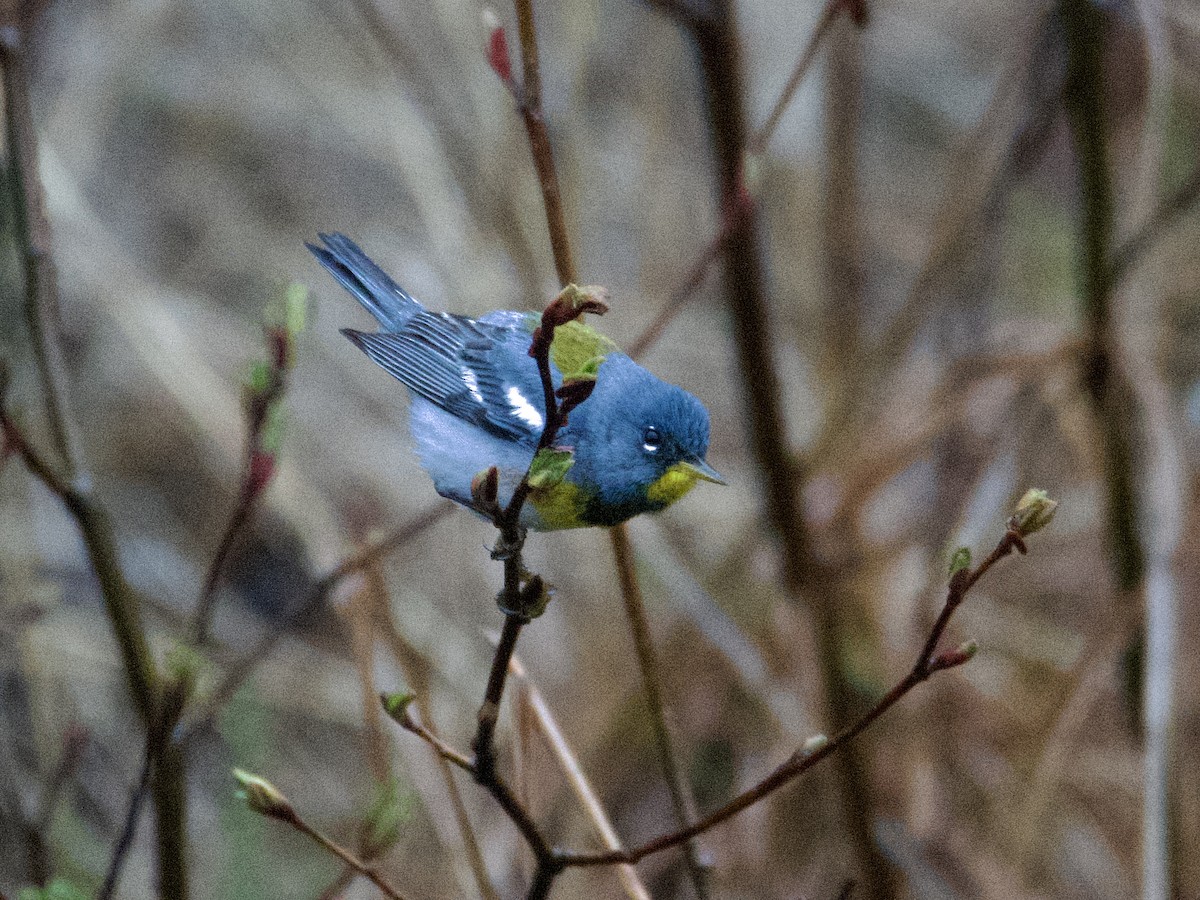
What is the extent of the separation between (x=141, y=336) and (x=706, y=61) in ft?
7.92

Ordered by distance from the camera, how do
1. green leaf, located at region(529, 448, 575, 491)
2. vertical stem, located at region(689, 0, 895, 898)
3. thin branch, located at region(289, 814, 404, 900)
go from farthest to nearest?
vertical stem, located at region(689, 0, 895, 898), thin branch, located at region(289, 814, 404, 900), green leaf, located at region(529, 448, 575, 491)

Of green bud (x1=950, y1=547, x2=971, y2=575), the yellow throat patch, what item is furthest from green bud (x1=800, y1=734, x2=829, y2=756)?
the yellow throat patch

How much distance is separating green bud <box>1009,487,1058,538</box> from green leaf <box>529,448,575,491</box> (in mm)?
481

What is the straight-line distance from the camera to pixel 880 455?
3.28m

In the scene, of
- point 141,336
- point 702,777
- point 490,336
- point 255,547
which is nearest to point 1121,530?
point 702,777

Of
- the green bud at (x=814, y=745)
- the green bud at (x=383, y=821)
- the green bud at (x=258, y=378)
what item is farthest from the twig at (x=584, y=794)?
the green bud at (x=258, y=378)

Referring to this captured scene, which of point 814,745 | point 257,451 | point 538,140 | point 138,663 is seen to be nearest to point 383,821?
point 138,663

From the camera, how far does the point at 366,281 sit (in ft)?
6.75

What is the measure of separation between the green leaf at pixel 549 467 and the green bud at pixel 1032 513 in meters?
0.48

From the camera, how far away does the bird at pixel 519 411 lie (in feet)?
5.84

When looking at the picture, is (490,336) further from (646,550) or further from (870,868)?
(870,868)

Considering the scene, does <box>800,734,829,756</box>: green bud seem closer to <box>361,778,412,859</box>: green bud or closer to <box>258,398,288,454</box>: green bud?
<box>361,778,412,859</box>: green bud

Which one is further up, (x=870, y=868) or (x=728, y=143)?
(x=728, y=143)

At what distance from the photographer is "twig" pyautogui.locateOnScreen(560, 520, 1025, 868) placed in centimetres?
131
